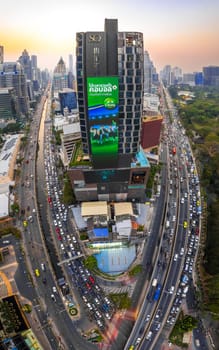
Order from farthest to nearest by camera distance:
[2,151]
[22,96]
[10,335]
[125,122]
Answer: [22,96] < [2,151] < [125,122] < [10,335]

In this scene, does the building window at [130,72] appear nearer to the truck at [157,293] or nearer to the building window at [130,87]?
the building window at [130,87]

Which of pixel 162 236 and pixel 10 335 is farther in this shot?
pixel 162 236

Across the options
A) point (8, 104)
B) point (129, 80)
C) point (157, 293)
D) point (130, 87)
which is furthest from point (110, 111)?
point (8, 104)

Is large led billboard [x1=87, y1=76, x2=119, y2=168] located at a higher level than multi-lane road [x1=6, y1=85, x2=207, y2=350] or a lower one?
higher

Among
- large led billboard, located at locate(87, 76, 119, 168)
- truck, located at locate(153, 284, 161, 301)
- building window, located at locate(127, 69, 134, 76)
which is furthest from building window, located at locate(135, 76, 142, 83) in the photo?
truck, located at locate(153, 284, 161, 301)

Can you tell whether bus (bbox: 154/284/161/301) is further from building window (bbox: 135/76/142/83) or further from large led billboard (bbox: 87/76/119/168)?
building window (bbox: 135/76/142/83)

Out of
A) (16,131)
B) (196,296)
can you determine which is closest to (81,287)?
(196,296)

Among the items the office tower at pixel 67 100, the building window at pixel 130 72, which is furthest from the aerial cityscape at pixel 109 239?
the office tower at pixel 67 100

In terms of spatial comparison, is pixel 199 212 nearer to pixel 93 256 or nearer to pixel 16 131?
pixel 93 256
